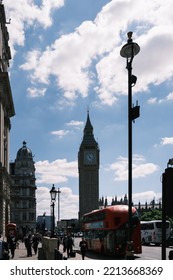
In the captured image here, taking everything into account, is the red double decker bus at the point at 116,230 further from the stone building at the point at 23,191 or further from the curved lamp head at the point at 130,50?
the stone building at the point at 23,191

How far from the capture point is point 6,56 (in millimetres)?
77000

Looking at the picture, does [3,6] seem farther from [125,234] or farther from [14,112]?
[125,234]

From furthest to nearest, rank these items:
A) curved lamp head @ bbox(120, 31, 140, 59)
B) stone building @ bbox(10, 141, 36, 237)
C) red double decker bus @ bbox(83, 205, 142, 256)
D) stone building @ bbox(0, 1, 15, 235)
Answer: stone building @ bbox(10, 141, 36, 237), stone building @ bbox(0, 1, 15, 235), red double decker bus @ bbox(83, 205, 142, 256), curved lamp head @ bbox(120, 31, 140, 59)

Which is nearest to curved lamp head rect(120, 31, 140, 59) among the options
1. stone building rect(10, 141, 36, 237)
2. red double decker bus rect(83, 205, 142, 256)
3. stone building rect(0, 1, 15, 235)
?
red double decker bus rect(83, 205, 142, 256)

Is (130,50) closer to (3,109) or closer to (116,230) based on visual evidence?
(116,230)

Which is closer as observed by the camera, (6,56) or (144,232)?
(144,232)

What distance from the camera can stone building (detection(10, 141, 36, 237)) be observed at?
173 metres

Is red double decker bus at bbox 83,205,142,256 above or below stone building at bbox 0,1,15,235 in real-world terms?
below

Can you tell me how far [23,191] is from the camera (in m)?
174

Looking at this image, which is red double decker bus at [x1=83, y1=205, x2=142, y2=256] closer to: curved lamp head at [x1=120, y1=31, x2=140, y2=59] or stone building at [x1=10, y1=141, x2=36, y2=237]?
curved lamp head at [x1=120, y1=31, x2=140, y2=59]

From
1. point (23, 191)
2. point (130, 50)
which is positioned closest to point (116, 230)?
point (130, 50)

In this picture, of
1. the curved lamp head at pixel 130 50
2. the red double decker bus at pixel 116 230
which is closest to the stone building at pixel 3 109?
the red double decker bus at pixel 116 230

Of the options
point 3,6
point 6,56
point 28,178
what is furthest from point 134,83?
point 28,178
